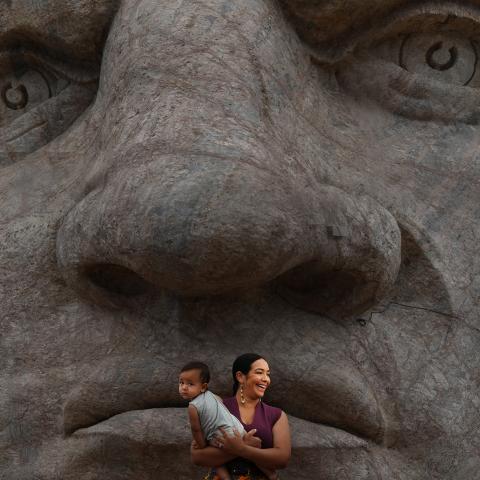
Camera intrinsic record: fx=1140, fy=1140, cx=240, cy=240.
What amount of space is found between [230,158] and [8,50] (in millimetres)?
711

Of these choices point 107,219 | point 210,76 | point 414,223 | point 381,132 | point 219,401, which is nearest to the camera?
point 219,401

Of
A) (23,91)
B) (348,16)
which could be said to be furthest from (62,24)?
(348,16)

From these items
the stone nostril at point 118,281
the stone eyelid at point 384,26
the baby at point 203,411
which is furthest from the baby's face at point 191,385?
the stone eyelid at point 384,26

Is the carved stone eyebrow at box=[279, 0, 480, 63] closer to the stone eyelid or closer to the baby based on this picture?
the stone eyelid

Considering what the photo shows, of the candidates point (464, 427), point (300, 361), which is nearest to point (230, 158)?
point (300, 361)

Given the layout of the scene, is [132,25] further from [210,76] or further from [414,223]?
[414,223]

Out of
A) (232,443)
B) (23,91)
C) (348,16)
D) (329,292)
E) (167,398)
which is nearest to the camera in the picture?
(232,443)

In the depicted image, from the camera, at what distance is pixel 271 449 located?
5.36 ft

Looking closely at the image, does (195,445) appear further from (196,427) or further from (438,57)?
(438,57)

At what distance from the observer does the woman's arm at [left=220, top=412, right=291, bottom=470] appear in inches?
63.1

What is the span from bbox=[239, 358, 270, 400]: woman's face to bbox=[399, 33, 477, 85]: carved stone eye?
0.81 m

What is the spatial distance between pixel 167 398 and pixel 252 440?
0.23m

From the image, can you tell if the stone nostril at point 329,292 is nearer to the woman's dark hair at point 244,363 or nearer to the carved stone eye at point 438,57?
the woman's dark hair at point 244,363

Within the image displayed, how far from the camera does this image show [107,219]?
1.76 meters
